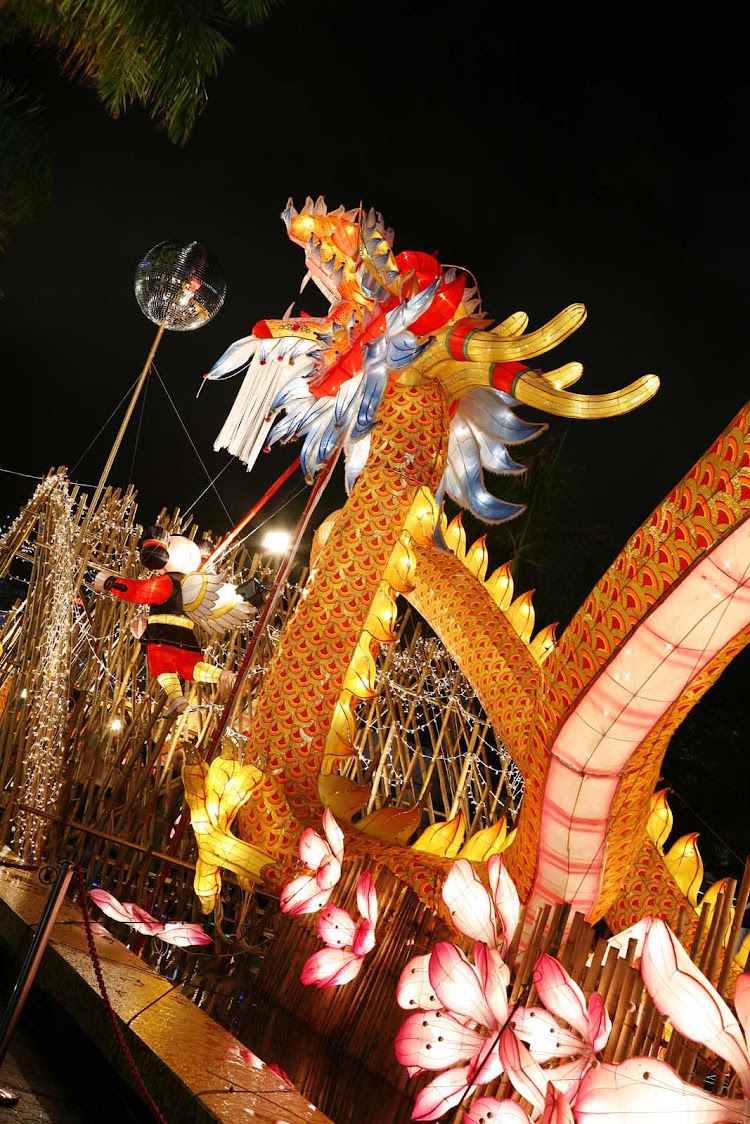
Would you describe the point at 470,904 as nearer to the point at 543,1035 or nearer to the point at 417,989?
the point at 417,989

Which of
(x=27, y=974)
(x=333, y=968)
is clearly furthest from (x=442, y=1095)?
(x=27, y=974)

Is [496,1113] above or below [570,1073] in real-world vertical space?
below

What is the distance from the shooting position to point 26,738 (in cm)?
500

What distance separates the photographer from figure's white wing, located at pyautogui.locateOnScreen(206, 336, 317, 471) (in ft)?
15.0

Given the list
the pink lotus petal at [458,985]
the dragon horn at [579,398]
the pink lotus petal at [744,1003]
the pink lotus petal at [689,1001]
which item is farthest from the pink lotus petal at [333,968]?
the dragon horn at [579,398]

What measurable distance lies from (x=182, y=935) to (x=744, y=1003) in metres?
2.56

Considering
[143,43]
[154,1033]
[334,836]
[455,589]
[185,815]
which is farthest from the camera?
[143,43]

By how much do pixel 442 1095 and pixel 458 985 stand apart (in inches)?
10.7

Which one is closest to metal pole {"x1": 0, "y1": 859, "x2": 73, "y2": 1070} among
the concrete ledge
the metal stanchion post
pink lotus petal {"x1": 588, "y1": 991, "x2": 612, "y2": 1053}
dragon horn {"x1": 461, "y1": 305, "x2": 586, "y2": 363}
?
the metal stanchion post

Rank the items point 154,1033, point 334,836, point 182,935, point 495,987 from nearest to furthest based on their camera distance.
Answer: point 495,987
point 154,1033
point 334,836
point 182,935

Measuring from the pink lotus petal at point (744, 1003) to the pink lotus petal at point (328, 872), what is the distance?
1785mm

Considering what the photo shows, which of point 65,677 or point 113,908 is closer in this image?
point 113,908

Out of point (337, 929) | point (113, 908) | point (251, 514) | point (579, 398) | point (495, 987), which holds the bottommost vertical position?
point (113, 908)

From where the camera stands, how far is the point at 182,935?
3580mm
